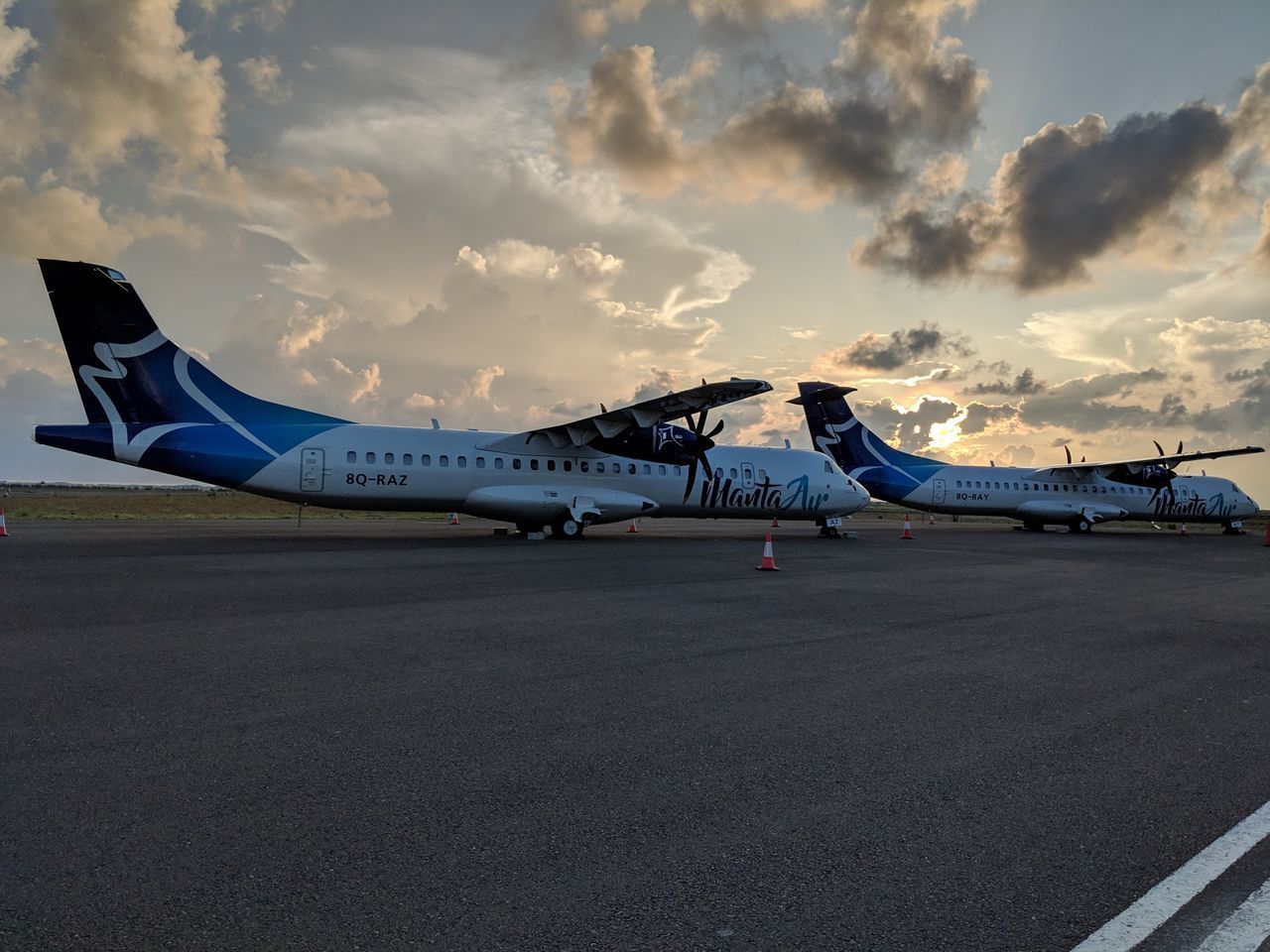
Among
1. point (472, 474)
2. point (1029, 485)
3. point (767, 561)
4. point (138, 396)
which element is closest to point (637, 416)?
point (472, 474)

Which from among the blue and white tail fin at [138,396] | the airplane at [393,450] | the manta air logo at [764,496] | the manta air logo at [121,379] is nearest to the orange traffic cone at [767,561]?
the airplane at [393,450]

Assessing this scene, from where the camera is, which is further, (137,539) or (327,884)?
(137,539)

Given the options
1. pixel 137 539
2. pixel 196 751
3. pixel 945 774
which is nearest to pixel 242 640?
pixel 196 751

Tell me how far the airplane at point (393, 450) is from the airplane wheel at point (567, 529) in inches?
1.7

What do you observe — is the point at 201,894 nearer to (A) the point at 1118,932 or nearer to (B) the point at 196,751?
(B) the point at 196,751

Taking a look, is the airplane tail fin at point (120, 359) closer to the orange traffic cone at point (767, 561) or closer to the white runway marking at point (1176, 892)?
the orange traffic cone at point (767, 561)

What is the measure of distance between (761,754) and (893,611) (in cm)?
649

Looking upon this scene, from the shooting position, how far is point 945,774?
180 inches

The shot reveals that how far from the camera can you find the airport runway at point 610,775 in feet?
9.61

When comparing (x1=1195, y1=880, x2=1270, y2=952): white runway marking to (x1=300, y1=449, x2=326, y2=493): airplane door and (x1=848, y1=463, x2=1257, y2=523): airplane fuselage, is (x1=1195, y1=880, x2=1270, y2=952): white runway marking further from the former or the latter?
(x1=848, y1=463, x2=1257, y2=523): airplane fuselage

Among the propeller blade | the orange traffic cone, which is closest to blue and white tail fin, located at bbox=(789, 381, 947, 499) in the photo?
the propeller blade

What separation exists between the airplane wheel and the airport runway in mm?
13022

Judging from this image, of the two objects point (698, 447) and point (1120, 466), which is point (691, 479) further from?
point (1120, 466)

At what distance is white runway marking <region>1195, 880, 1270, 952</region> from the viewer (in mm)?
2816
